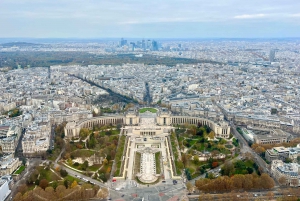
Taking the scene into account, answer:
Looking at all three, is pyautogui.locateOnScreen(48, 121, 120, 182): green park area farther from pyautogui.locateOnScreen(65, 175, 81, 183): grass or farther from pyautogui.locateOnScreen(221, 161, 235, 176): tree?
pyautogui.locateOnScreen(221, 161, 235, 176): tree

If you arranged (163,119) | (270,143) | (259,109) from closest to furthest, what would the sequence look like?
(270,143) < (163,119) < (259,109)

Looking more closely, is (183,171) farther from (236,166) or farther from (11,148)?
(11,148)

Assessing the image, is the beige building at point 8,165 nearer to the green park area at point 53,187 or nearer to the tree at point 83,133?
the green park area at point 53,187

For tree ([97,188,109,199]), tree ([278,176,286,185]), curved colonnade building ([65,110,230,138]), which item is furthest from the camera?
curved colonnade building ([65,110,230,138])

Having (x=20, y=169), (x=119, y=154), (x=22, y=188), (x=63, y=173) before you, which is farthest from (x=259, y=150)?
(x=20, y=169)

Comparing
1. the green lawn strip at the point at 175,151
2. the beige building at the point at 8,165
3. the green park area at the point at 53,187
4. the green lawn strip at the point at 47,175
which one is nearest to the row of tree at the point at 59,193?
the green park area at the point at 53,187

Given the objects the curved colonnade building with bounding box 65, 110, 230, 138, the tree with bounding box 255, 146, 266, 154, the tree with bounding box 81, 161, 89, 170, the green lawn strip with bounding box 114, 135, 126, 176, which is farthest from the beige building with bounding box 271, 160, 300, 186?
the tree with bounding box 81, 161, 89, 170

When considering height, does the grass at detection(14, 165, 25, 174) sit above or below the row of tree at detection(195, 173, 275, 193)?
below

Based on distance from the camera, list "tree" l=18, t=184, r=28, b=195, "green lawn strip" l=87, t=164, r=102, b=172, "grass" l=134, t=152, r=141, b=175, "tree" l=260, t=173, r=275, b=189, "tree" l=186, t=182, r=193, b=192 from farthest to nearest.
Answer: "green lawn strip" l=87, t=164, r=102, b=172, "grass" l=134, t=152, r=141, b=175, "tree" l=260, t=173, r=275, b=189, "tree" l=186, t=182, r=193, b=192, "tree" l=18, t=184, r=28, b=195

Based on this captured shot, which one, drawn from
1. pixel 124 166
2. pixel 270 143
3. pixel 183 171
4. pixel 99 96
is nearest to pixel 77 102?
pixel 99 96
